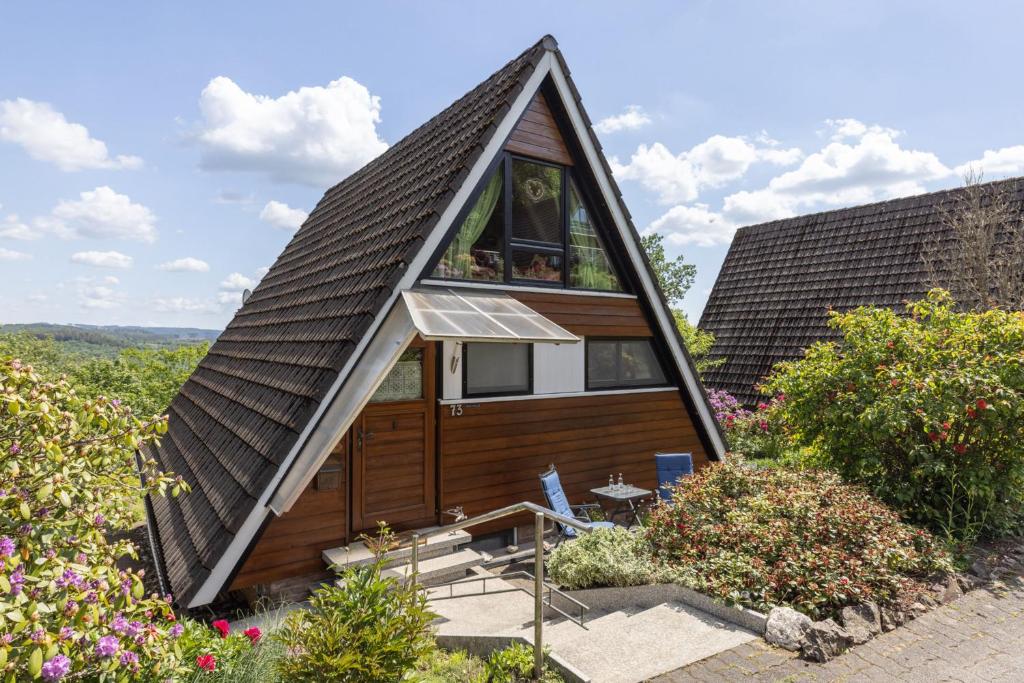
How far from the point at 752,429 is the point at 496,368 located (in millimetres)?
8023

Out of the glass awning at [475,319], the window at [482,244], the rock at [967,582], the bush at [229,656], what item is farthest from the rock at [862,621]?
the window at [482,244]

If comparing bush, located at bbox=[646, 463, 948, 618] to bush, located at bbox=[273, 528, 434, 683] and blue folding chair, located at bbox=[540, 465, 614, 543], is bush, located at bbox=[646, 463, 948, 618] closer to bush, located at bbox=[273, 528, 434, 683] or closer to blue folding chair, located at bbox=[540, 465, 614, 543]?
blue folding chair, located at bbox=[540, 465, 614, 543]

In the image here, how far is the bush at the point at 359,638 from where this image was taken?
143 inches

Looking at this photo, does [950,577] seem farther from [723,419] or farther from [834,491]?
[723,419]

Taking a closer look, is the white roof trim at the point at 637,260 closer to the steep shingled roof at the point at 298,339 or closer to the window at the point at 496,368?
the steep shingled roof at the point at 298,339

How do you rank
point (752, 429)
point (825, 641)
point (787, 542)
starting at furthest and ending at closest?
1. point (752, 429)
2. point (787, 542)
3. point (825, 641)

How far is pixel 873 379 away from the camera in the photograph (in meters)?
7.84

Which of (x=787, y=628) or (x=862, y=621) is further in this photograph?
(x=862, y=621)

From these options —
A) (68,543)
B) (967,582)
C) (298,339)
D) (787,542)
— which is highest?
(298,339)

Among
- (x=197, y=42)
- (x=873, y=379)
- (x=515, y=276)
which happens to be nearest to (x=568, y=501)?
(x=515, y=276)

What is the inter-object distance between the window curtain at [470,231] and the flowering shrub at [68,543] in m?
4.55

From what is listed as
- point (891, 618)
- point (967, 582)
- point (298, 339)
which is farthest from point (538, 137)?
point (967, 582)

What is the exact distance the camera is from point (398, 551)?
6.80 meters

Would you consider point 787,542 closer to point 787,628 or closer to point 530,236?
point 787,628
